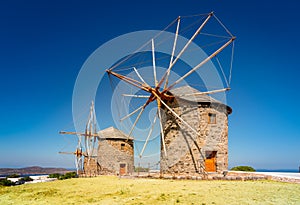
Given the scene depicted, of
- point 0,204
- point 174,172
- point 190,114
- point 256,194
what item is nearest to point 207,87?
point 190,114

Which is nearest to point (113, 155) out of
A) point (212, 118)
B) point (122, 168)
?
point (122, 168)

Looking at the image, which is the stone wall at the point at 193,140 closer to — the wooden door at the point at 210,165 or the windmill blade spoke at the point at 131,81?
the wooden door at the point at 210,165

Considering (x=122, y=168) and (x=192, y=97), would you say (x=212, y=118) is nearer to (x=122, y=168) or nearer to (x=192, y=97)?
(x=192, y=97)

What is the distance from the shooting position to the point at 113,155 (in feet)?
103

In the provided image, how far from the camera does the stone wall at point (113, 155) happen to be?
31391mm

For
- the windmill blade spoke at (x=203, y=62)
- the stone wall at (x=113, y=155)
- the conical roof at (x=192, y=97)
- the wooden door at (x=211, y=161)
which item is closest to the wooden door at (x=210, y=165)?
the wooden door at (x=211, y=161)

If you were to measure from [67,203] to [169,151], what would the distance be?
1034 centimetres

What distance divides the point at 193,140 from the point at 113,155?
15.8 meters

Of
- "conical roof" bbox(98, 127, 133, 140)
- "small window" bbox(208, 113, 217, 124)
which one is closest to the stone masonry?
"small window" bbox(208, 113, 217, 124)

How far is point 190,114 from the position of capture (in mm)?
18953

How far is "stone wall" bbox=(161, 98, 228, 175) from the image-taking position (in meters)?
18.4

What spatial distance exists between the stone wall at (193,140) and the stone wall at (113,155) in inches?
508

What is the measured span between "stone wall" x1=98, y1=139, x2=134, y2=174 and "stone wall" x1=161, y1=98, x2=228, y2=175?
12.9 meters

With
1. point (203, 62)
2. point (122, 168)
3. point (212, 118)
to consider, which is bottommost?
point (122, 168)
